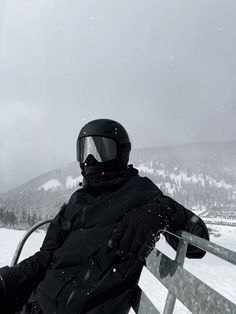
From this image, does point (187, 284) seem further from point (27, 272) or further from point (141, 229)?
point (27, 272)

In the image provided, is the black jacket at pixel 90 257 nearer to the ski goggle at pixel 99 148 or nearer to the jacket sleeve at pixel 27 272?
the jacket sleeve at pixel 27 272

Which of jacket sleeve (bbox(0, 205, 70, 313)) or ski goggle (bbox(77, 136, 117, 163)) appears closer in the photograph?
jacket sleeve (bbox(0, 205, 70, 313))

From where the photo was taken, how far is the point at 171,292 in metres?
2.12

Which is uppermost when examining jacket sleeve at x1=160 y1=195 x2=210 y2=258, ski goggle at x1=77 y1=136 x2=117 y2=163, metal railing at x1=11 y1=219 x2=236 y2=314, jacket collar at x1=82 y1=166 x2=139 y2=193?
ski goggle at x1=77 y1=136 x2=117 y2=163

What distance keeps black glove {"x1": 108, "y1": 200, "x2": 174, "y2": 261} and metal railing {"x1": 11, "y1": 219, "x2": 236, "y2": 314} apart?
12 centimetres

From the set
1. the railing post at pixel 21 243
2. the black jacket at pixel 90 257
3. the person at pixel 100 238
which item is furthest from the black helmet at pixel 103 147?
the railing post at pixel 21 243

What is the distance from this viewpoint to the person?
7.55ft

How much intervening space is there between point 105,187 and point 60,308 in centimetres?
88

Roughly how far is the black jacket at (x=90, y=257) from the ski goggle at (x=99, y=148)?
166mm

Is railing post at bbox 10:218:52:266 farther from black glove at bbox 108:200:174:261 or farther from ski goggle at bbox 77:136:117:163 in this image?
black glove at bbox 108:200:174:261

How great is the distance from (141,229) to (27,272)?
1079mm

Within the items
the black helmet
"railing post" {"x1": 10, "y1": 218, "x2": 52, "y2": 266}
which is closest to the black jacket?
the black helmet

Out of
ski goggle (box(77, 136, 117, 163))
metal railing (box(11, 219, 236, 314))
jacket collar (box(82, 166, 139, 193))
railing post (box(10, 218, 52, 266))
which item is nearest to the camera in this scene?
metal railing (box(11, 219, 236, 314))

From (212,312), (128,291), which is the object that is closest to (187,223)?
(128,291)
